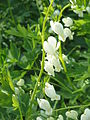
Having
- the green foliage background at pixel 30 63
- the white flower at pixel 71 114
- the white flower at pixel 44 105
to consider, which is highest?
the green foliage background at pixel 30 63

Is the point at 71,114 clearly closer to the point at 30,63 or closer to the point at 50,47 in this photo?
the point at 50,47

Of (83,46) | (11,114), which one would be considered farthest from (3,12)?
(11,114)

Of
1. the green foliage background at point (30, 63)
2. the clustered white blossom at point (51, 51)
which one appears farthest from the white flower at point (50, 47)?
the green foliage background at point (30, 63)

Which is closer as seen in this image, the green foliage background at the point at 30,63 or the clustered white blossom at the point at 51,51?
the clustered white blossom at the point at 51,51

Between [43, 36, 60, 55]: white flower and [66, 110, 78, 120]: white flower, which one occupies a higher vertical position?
[43, 36, 60, 55]: white flower

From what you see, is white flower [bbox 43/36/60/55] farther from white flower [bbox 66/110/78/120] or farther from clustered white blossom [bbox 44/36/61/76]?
white flower [bbox 66/110/78/120]

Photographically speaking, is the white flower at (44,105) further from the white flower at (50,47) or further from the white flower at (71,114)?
the white flower at (50,47)

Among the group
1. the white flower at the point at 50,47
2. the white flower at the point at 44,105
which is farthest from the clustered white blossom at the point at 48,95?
the white flower at the point at 50,47

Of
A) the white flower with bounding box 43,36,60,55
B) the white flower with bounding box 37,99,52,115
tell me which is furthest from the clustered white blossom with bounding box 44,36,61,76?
the white flower with bounding box 37,99,52,115

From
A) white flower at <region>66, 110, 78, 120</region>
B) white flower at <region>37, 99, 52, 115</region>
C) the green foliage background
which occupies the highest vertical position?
the green foliage background

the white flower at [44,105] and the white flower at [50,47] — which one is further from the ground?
the white flower at [50,47]

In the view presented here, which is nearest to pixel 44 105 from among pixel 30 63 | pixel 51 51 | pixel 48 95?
pixel 48 95

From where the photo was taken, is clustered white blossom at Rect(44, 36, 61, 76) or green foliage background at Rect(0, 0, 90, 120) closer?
clustered white blossom at Rect(44, 36, 61, 76)
